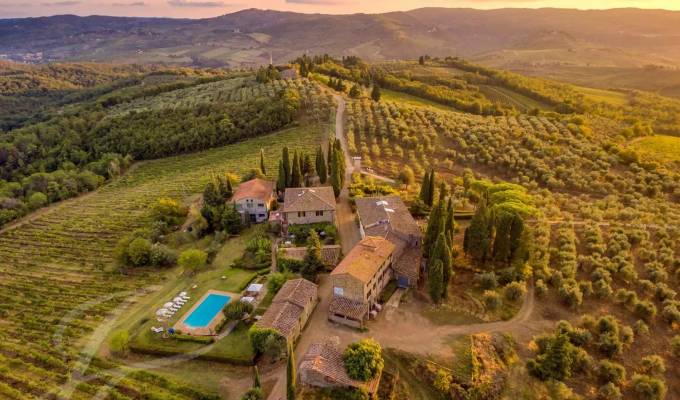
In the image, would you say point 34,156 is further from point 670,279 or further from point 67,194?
point 670,279

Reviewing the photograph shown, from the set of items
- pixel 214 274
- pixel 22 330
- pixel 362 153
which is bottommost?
pixel 22 330

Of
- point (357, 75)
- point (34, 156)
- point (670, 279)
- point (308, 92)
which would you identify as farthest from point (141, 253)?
point (357, 75)

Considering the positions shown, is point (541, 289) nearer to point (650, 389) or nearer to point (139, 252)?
point (650, 389)

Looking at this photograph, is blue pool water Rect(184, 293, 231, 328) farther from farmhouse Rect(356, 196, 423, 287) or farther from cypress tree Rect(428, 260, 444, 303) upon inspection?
cypress tree Rect(428, 260, 444, 303)

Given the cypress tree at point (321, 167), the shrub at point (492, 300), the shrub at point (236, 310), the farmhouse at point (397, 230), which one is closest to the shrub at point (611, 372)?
the shrub at point (492, 300)

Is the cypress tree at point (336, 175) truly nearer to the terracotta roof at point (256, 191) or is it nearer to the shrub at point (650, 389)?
the terracotta roof at point (256, 191)

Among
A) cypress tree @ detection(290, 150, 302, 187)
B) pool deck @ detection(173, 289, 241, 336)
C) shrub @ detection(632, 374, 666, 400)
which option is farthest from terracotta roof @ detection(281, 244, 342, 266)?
shrub @ detection(632, 374, 666, 400)
